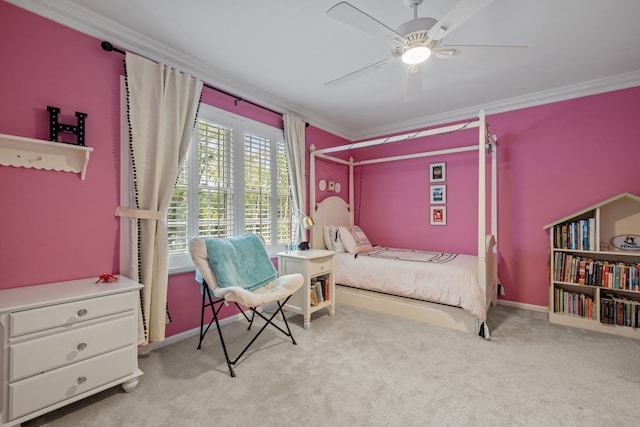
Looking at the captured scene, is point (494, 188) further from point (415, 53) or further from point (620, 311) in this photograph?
point (415, 53)

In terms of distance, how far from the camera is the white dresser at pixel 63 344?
1.40 metres

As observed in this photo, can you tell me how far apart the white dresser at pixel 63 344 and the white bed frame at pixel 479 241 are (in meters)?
2.31

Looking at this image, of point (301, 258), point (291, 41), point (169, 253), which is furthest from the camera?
point (301, 258)

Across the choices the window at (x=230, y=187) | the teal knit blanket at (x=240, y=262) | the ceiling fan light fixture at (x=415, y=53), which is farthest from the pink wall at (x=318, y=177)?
the ceiling fan light fixture at (x=415, y=53)

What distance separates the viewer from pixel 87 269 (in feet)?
6.62

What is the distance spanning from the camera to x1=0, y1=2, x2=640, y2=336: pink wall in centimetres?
178

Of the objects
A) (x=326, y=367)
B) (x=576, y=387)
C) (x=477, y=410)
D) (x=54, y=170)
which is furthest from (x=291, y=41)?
(x=576, y=387)

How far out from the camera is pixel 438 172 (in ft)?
13.1

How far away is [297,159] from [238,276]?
69.6 inches

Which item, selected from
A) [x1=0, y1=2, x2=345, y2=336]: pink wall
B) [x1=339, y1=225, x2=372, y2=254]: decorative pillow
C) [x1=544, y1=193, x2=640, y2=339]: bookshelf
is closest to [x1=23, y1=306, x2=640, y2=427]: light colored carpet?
[x1=544, y1=193, x2=640, y2=339]: bookshelf

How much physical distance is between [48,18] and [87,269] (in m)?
1.70

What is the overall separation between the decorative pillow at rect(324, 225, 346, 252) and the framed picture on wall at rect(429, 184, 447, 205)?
4.81ft

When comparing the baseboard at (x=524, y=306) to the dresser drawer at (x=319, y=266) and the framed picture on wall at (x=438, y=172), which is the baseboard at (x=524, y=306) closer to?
the framed picture on wall at (x=438, y=172)

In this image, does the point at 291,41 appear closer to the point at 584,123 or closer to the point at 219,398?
the point at 219,398
